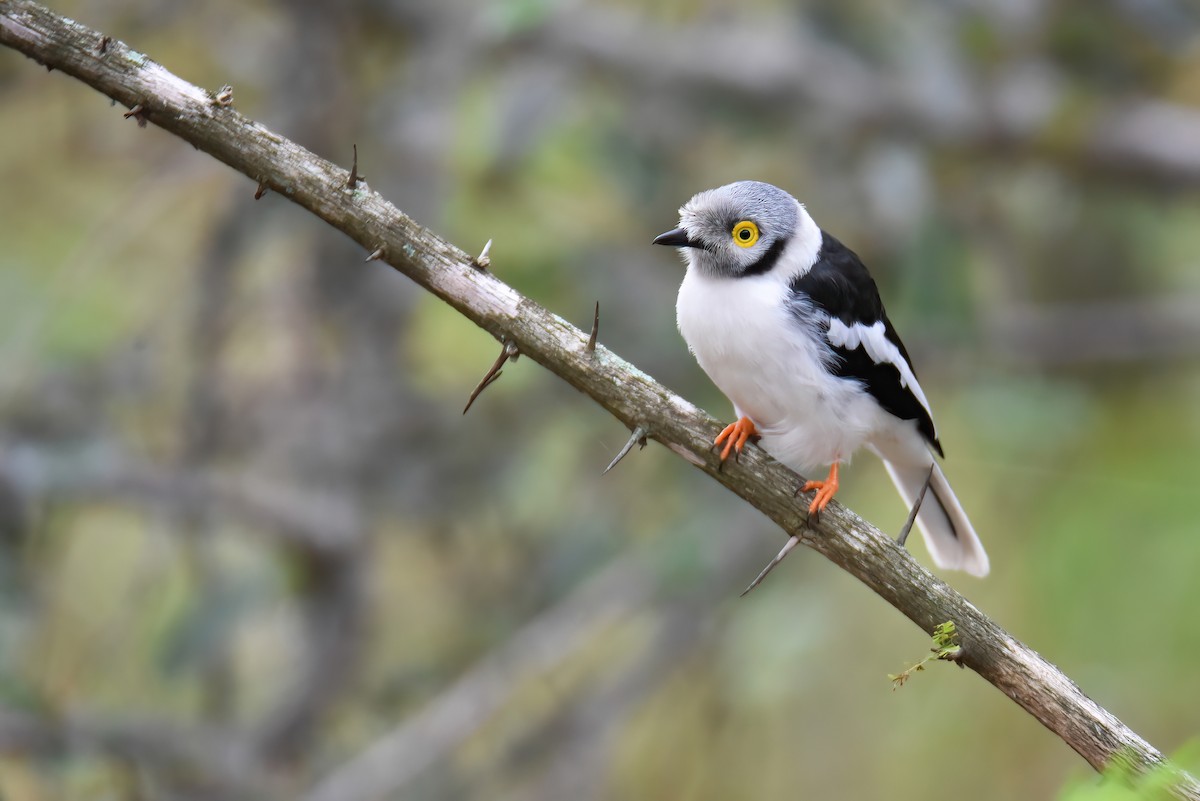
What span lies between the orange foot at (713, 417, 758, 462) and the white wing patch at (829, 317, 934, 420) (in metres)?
0.35

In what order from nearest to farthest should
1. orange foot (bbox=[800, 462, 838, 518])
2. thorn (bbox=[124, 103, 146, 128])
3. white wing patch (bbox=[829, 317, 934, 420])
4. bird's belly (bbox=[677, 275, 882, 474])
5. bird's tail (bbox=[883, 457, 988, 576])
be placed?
thorn (bbox=[124, 103, 146, 128]) → orange foot (bbox=[800, 462, 838, 518]) → bird's belly (bbox=[677, 275, 882, 474]) → white wing patch (bbox=[829, 317, 934, 420]) → bird's tail (bbox=[883, 457, 988, 576])

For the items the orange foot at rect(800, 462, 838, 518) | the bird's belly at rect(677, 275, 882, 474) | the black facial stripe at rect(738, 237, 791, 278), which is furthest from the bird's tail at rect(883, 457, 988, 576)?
the black facial stripe at rect(738, 237, 791, 278)

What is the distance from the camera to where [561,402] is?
6949mm

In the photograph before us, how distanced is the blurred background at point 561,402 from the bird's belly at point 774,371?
2.27 metres

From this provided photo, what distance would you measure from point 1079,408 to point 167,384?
15.5ft

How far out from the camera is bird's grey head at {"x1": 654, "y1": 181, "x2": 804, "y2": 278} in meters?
3.87

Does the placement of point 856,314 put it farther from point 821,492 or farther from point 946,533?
point 821,492

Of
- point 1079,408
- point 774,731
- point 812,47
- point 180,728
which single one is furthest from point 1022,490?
point 180,728

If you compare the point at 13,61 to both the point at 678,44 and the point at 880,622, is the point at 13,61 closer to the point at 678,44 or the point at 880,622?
the point at 678,44

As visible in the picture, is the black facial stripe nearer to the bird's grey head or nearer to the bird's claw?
the bird's grey head

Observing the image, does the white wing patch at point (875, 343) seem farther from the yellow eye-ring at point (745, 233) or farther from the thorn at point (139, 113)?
the thorn at point (139, 113)

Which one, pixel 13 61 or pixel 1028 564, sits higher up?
pixel 1028 564

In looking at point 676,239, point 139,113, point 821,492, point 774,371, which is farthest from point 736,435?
point 139,113

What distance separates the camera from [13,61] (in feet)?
20.7
